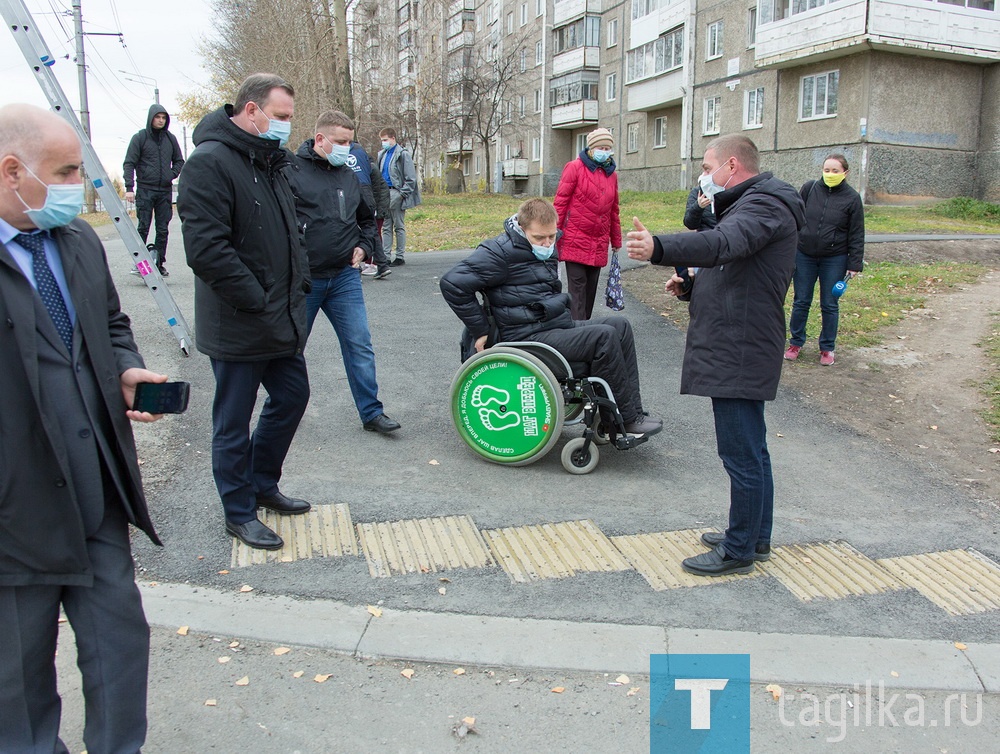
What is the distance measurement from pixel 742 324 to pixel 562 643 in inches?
64.1

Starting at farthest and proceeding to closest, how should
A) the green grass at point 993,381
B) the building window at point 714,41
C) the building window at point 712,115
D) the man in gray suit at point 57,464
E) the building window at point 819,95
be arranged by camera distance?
the building window at point 712,115 → the building window at point 714,41 → the building window at point 819,95 → the green grass at point 993,381 → the man in gray suit at point 57,464

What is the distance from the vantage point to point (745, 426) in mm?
3934

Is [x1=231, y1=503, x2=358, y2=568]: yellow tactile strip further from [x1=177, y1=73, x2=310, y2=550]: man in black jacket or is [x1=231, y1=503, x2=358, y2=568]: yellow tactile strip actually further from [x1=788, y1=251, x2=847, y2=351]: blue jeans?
[x1=788, y1=251, x2=847, y2=351]: blue jeans

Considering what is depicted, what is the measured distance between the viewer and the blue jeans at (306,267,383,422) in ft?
18.4

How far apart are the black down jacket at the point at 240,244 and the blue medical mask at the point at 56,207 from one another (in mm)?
1345

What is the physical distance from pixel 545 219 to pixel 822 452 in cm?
253

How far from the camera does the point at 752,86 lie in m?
32.7

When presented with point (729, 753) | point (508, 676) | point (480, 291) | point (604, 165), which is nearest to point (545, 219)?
point (480, 291)

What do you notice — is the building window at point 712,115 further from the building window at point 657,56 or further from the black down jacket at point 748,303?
the black down jacket at point 748,303

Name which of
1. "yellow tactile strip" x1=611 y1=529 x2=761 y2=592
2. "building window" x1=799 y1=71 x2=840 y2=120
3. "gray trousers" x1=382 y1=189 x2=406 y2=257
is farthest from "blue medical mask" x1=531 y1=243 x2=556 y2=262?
"building window" x1=799 y1=71 x2=840 y2=120

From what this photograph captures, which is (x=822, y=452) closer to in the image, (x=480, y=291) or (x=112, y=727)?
(x=480, y=291)

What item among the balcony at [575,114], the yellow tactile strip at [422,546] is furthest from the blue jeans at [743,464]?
the balcony at [575,114]

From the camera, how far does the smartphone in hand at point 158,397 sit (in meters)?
2.41

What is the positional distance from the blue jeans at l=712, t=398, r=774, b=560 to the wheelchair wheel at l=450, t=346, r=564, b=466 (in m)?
1.37
